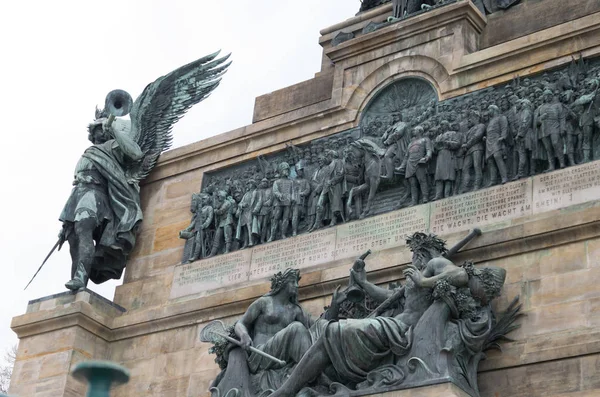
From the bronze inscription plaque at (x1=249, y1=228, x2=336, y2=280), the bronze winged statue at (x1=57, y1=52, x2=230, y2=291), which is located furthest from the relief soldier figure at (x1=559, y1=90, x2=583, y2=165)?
the bronze winged statue at (x1=57, y1=52, x2=230, y2=291)

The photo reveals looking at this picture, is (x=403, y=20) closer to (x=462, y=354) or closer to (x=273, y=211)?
(x=273, y=211)

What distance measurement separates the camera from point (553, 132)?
14117 mm

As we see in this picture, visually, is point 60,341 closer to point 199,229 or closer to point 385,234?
point 199,229

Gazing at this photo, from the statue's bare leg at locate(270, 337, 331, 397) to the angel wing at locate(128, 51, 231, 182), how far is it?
539 cm

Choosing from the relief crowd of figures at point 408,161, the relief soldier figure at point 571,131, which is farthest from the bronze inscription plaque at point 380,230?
the relief soldier figure at point 571,131

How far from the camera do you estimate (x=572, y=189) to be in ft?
45.3

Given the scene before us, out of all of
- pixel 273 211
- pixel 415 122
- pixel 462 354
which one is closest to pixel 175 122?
pixel 273 211

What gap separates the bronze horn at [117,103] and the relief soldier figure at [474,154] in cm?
565

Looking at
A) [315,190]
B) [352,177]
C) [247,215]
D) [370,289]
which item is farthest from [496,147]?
[247,215]

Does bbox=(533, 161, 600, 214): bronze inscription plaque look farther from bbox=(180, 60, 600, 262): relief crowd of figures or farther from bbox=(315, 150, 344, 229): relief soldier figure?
bbox=(315, 150, 344, 229): relief soldier figure

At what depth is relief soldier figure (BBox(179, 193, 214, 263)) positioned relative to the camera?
1684cm

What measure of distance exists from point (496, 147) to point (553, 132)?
682 mm

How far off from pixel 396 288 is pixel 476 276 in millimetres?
1084

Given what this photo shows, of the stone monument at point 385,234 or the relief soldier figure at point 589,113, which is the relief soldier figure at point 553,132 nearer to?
the stone monument at point 385,234
